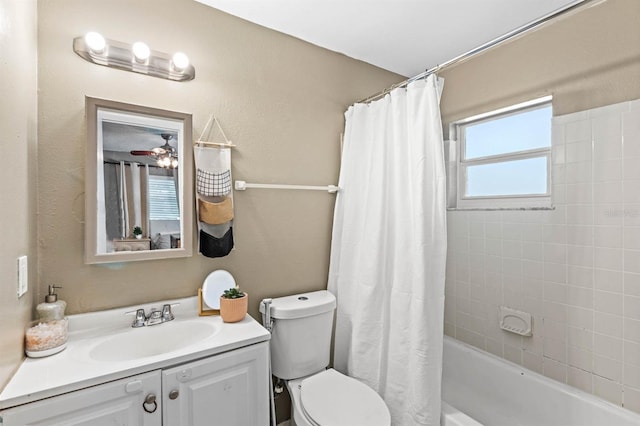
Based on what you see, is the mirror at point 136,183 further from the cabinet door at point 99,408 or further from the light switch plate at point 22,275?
the cabinet door at point 99,408

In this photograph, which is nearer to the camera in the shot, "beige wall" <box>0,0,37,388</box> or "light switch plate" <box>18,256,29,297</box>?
"beige wall" <box>0,0,37,388</box>

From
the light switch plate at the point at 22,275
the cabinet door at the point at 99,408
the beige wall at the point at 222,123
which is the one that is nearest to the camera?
the cabinet door at the point at 99,408

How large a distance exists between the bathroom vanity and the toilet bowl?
0.20m

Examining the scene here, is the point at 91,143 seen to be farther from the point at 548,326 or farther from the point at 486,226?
the point at 548,326

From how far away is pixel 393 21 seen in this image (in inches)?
68.4

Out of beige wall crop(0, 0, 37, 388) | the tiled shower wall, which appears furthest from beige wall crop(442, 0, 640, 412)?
beige wall crop(0, 0, 37, 388)

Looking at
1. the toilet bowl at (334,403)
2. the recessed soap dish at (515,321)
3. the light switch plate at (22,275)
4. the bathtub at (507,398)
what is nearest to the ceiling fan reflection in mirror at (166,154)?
the light switch plate at (22,275)

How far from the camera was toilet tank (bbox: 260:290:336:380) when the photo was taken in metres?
1.61

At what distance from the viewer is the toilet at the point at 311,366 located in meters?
1.37

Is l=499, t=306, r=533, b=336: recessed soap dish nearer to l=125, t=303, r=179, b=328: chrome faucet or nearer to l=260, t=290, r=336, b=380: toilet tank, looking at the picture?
l=260, t=290, r=336, b=380: toilet tank

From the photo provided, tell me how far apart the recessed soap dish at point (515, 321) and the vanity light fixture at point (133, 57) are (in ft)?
7.48

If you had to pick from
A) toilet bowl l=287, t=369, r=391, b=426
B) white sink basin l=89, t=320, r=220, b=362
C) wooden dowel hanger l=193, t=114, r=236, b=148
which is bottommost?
toilet bowl l=287, t=369, r=391, b=426

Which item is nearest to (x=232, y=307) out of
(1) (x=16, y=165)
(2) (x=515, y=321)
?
(1) (x=16, y=165)

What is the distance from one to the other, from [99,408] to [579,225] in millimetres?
2249
